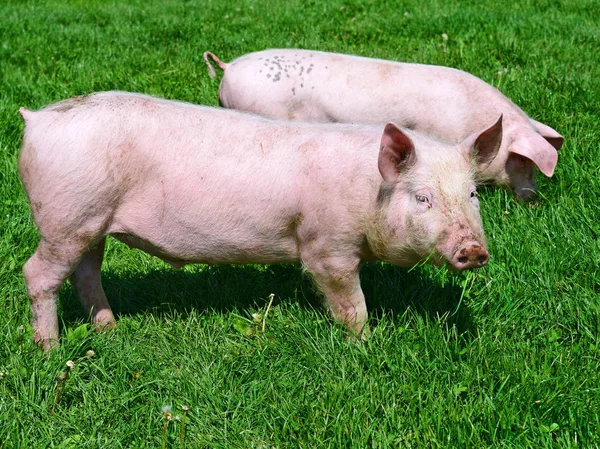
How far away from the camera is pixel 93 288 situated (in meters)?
3.63

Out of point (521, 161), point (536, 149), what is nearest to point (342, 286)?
point (536, 149)

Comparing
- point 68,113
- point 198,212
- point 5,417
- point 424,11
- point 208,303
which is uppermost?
point 68,113

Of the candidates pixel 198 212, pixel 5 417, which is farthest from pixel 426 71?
pixel 5 417

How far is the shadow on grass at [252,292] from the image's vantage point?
3695mm

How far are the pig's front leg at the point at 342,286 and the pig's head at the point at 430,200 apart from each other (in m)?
0.17

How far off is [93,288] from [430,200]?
1.61m

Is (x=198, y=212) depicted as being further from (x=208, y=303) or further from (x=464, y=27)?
(x=464, y=27)

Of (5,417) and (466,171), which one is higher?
(466,171)

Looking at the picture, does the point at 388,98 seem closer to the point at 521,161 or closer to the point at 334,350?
the point at 521,161

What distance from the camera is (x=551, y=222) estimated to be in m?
4.15

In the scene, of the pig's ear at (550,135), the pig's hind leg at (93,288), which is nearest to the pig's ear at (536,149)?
the pig's ear at (550,135)

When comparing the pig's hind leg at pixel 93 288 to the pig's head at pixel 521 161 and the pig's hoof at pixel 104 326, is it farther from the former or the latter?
the pig's head at pixel 521 161

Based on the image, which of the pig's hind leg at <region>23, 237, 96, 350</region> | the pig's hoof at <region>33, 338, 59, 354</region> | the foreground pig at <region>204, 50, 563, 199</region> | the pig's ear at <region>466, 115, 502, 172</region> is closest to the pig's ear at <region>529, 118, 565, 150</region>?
the foreground pig at <region>204, 50, 563, 199</region>

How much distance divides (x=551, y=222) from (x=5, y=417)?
2.81 metres
